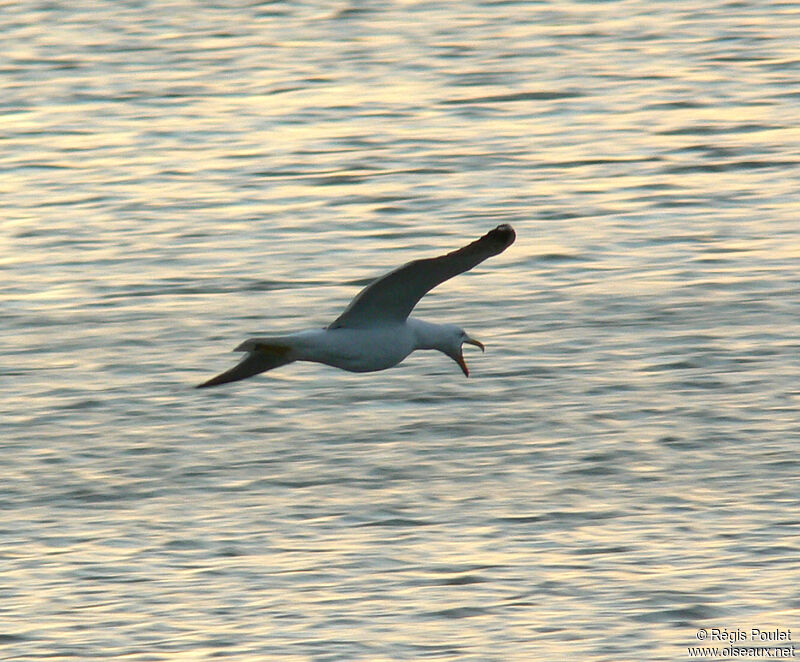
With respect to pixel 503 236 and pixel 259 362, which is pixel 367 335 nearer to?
pixel 259 362

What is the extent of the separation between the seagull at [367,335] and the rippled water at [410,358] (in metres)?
2.45

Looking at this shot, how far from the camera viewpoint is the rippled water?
15789 millimetres

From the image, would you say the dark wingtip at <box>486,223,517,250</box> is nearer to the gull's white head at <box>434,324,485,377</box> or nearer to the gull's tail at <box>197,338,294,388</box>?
the gull's tail at <box>197,338,294,388</box>

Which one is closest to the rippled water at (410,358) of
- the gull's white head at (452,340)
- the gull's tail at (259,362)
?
the gull's white head at (452,340)

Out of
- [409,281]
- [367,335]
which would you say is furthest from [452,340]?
[409,281]

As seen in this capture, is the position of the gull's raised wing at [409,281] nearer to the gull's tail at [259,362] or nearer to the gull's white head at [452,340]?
the gull's tail at [259,362]

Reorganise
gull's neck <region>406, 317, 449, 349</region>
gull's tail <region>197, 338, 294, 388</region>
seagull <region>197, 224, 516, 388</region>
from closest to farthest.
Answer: seagull <region>197, 224, 516, 388</region>, gull's tail <region>197, 338, 294, 388</region>, gull's neck <region>406, 317, 449, 349</region>

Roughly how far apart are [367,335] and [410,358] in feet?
22.3

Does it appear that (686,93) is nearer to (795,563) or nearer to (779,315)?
(779,315)

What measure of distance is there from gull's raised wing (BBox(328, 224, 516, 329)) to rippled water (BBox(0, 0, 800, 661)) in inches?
103

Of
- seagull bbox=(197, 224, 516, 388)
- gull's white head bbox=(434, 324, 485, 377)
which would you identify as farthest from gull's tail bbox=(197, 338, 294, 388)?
gull's white head bbox=(434, 324, 485, 377)

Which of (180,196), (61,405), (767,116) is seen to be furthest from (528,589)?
(767,116)

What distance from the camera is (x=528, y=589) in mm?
15742

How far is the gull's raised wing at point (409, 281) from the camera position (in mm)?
12852
